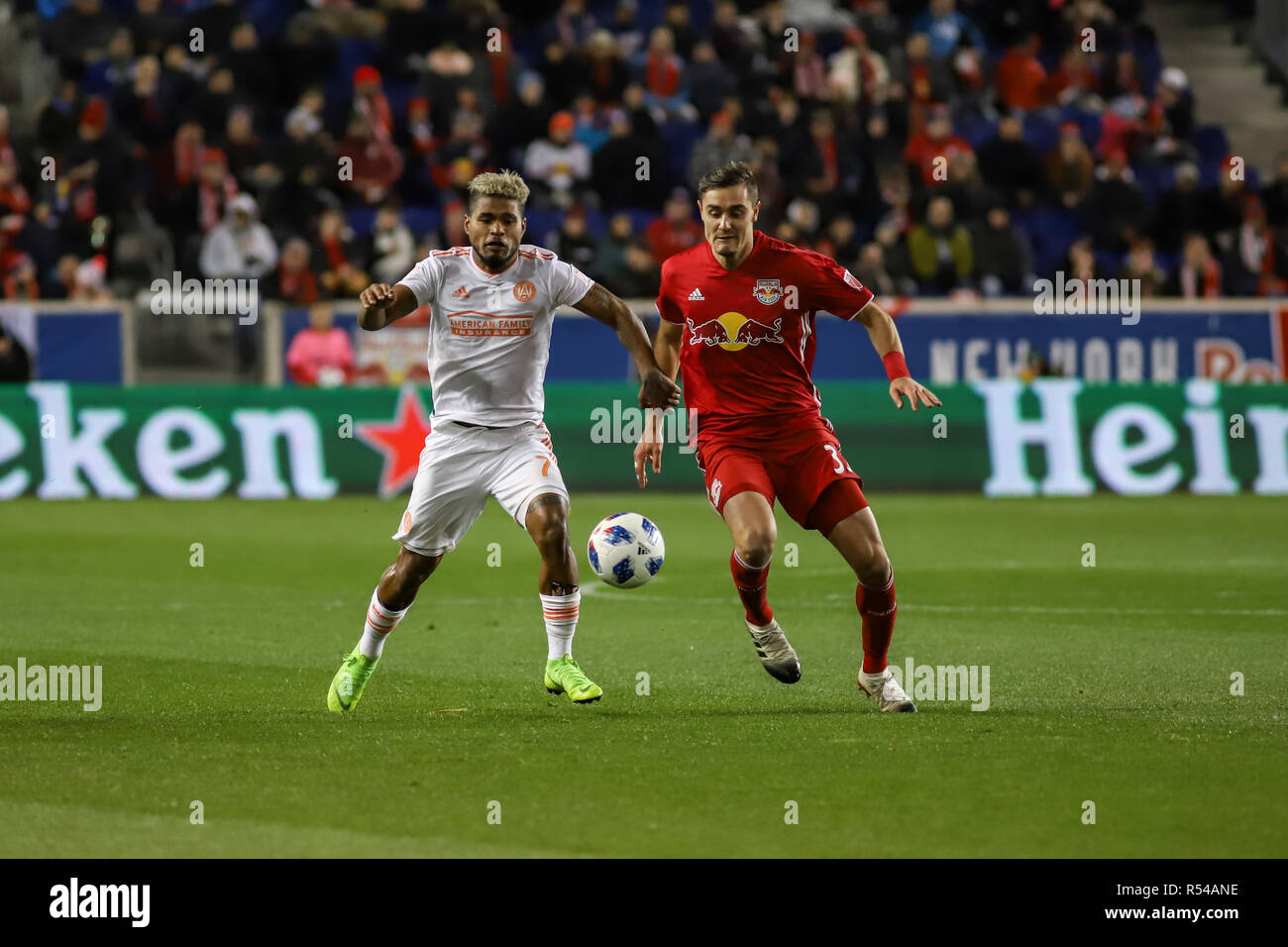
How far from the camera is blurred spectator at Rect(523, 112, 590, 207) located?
2316 cm

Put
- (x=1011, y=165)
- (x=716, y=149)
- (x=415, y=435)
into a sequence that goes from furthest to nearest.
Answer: (x=1011, y=165)
(x=716, y=149)
(x=415, y=435)

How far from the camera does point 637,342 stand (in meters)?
8.23

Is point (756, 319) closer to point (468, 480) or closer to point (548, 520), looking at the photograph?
point (548, 520)

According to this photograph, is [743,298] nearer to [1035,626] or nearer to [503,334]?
[503,334]

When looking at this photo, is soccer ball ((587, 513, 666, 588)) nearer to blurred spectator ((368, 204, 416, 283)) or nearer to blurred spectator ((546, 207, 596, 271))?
blurred spectator ((546, 207, 596, 271))

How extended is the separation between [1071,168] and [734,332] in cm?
1689

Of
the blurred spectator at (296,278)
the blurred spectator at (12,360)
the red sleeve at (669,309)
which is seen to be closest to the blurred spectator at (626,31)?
the blurred spectator at (296,278)

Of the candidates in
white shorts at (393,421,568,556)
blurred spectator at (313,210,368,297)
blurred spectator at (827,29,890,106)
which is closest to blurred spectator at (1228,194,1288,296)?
blurred spectator at (827,29,890,106)

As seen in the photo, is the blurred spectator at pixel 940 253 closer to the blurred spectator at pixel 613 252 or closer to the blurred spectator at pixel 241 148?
the blurred spectator at pixel 613 252

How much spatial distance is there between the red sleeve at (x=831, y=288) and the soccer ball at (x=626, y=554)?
50.7 inches

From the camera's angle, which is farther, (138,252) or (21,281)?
(138,252)

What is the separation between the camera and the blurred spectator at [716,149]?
2308cm

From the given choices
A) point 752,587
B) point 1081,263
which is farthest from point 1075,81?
point 752,587

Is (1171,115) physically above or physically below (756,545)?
above
